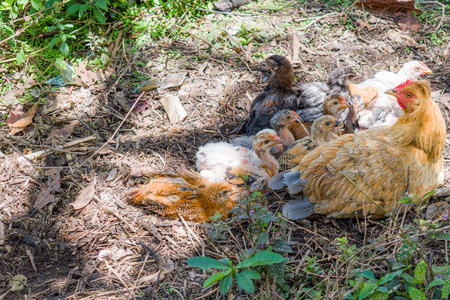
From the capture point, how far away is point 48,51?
5.50 m

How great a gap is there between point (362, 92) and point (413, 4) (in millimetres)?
2465

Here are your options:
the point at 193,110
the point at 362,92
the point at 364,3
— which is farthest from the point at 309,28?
the point at 193,110

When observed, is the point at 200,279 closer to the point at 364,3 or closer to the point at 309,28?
the point at 309,28

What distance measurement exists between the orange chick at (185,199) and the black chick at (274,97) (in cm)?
132

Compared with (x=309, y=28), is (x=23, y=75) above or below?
below

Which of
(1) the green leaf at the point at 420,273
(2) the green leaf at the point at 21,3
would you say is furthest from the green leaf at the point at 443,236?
(2) the green leaf at the point at 21,3

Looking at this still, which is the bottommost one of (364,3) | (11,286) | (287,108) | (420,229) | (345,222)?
(11,286)

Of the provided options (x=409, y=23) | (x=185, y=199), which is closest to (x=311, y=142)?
(x=185, y=199)

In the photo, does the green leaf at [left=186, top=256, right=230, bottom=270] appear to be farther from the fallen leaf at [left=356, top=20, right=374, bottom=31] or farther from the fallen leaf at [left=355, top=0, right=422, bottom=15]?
the fallen leaf at [left=355, top=0, right=422, bottom=15]

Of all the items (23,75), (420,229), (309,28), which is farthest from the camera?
(309,28)

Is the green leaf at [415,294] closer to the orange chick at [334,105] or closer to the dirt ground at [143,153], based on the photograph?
the dirt ground at [143,153]

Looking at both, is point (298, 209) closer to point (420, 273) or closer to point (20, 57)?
point (420, 273)

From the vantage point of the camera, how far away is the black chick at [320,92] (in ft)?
16.3

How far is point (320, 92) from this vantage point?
504 cm
